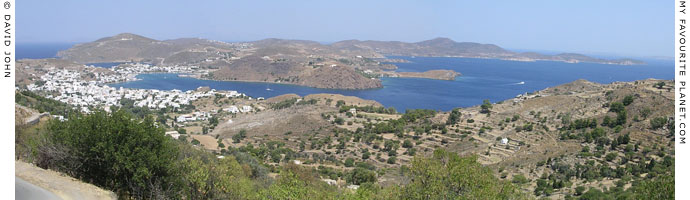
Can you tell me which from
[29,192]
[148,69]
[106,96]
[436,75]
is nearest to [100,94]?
[106,96]

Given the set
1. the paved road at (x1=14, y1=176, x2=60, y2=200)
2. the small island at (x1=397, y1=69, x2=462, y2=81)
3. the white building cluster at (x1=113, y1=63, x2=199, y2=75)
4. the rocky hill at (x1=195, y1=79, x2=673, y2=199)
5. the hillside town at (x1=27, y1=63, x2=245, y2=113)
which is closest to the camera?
the paved road at (x1=14, y1=176, x2=60, y2=200)

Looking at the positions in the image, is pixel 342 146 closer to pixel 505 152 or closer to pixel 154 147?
pixel 505 152

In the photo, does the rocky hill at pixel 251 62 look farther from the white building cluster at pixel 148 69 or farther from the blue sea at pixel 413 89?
the blue sea at pixel 413 89

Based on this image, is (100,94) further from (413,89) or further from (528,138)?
(528,138)

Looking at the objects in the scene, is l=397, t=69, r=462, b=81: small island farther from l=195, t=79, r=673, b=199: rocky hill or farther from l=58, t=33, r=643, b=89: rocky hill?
l=195, t=79, r=673, b=199: rocky hill

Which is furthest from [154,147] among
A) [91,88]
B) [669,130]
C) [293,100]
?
[91,88]

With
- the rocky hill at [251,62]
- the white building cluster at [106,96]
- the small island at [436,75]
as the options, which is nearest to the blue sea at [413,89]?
the small island at [436,75]

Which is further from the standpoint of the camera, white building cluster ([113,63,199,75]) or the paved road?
white building cluster ([113,63,199,75])

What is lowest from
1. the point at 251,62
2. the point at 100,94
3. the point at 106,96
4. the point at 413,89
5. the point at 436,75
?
the point at 106,96

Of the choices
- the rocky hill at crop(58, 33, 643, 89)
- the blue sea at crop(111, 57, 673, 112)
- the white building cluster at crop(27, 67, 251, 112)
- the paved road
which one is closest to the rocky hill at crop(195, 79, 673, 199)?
the paved road

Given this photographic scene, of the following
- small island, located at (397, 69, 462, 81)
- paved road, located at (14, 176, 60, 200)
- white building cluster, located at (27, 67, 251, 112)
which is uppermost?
small island, located at (397, 69, 462, 81)
